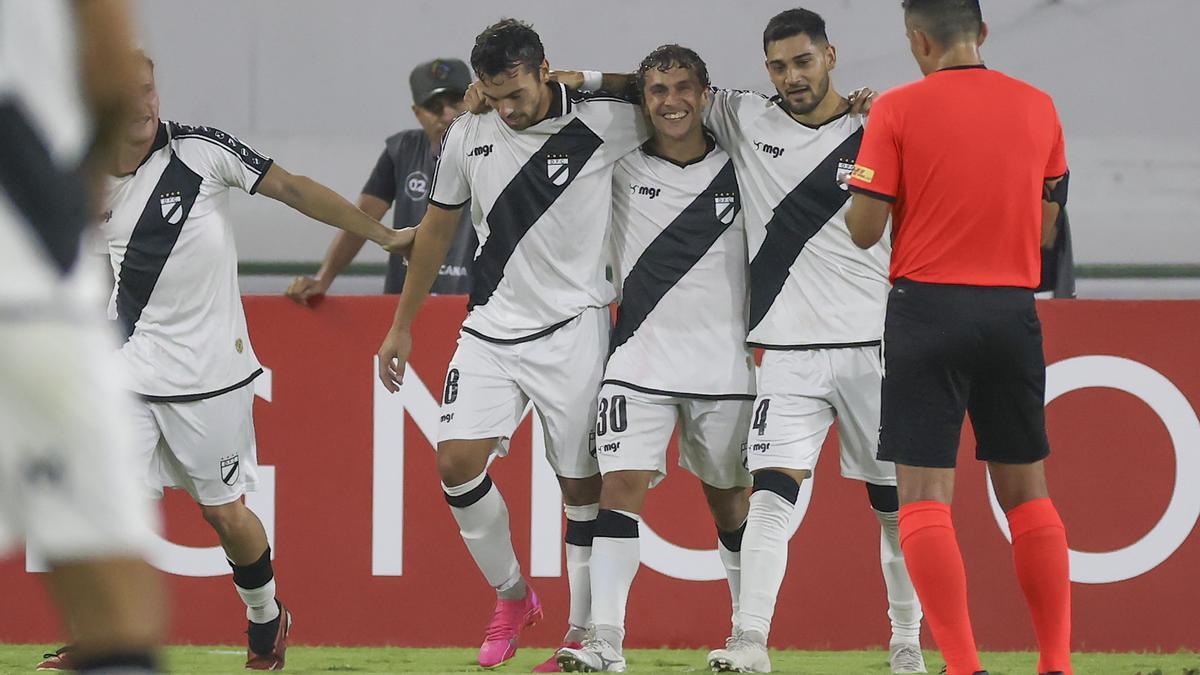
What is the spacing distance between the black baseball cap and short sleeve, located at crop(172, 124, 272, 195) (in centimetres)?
175

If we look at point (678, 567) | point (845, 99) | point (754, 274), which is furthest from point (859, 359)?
point (678, 567)

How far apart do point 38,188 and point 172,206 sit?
391cm

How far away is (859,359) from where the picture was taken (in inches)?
201

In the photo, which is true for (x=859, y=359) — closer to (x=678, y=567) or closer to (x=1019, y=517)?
(x=1019, y=517)

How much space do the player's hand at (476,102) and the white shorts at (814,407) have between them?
1273 millimetres

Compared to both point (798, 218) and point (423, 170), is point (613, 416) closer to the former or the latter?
point (798, 218)

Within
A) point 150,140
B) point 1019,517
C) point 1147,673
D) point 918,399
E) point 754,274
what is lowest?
point 1147,673

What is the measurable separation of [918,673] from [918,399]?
5.33ft

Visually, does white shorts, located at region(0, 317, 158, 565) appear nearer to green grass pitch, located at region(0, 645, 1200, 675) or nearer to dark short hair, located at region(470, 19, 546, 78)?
dark short hair, located at region(470, 19, 546, 78)

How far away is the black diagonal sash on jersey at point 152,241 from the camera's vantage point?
212 inches

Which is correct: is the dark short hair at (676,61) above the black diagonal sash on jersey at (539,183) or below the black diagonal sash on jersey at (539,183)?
above

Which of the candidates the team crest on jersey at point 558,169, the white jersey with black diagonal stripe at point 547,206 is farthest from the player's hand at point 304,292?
the team crest on jersey at point 558,169

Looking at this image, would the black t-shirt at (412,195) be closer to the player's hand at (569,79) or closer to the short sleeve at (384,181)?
the short sleeve at (384,181)

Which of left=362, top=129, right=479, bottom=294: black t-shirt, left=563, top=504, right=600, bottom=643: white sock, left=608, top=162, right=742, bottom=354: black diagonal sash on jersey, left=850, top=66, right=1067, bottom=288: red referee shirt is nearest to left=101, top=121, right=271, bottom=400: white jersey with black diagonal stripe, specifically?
left=563, top=504, right=600, bottom=643: white sock
